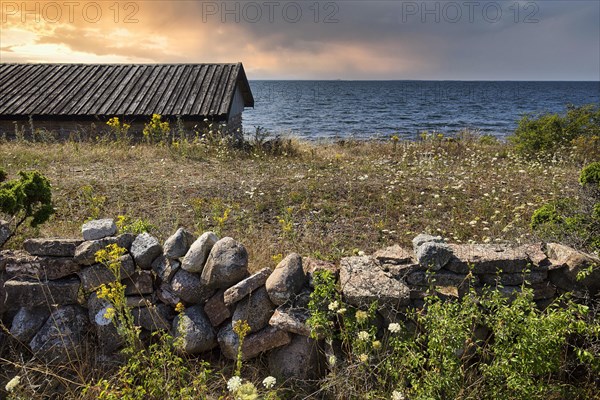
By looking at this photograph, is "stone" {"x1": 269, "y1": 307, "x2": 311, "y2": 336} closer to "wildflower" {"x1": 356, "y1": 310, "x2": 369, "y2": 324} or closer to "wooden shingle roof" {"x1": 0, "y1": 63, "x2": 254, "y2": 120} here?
"wildflower" {"x1": 356, "y1": 310, "x2": 369, "y2": 324}

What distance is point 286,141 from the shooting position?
15.4m

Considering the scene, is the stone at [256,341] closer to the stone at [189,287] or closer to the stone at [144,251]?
the stone at [189,287]

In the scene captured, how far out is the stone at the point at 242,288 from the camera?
3.81 metres

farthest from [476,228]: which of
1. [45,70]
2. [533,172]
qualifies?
[45,70]

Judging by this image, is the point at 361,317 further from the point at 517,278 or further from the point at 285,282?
the point at 517,278

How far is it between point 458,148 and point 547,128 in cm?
306

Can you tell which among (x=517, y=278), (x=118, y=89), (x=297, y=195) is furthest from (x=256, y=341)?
(x=118, y=89)

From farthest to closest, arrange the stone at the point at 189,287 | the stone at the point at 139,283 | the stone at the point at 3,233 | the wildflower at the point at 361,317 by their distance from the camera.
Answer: the stone at the point at 3,233 < the stone at the point at 139,283 < the stone at the point at 189,287 < the wildflower at the point at 361,317

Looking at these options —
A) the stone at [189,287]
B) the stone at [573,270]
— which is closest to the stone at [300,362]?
the stone at [189,287]

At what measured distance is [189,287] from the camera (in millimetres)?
3992

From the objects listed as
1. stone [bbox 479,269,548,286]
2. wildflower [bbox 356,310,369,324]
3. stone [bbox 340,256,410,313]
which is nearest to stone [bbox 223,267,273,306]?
stone [bbox 340,256,410,313]

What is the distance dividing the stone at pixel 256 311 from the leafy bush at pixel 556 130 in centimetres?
1384

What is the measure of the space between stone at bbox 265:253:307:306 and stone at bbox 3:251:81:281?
201 cm

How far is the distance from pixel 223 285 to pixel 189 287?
32 cm
